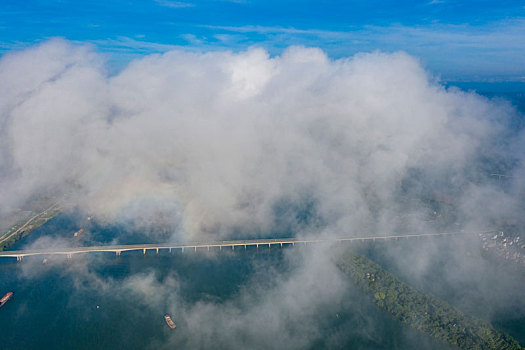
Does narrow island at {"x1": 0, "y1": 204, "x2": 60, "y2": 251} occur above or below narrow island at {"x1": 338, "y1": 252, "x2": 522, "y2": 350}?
below

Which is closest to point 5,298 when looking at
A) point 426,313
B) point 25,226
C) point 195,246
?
point 25,226

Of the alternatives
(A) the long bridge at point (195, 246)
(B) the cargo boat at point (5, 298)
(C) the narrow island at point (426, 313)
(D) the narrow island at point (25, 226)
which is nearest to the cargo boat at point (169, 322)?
(A) the long bridge at point (195, 246)

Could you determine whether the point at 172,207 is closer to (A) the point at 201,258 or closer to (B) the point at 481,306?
(A) the point at 201,258

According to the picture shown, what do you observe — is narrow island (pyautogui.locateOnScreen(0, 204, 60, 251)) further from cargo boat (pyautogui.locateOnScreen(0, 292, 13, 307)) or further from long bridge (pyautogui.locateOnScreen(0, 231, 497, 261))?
cargo boat (pyautogui.locateOnScreen(0, 292, 13, 307))

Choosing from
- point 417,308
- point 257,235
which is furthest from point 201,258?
point 417,308

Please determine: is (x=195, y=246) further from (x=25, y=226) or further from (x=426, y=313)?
(x=426, y=313)

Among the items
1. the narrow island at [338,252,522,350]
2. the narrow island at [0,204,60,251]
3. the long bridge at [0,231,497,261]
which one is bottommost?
the narrow island at [0,204,60,251]

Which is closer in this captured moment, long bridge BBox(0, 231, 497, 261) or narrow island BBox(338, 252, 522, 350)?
narrow island BBox(338, 252, 522, 350)

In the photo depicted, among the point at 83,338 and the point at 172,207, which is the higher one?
the point at 83,338

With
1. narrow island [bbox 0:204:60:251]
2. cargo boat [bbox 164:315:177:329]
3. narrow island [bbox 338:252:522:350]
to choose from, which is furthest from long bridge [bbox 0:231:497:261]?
cargo boat [bbox 164:315:177:329]
